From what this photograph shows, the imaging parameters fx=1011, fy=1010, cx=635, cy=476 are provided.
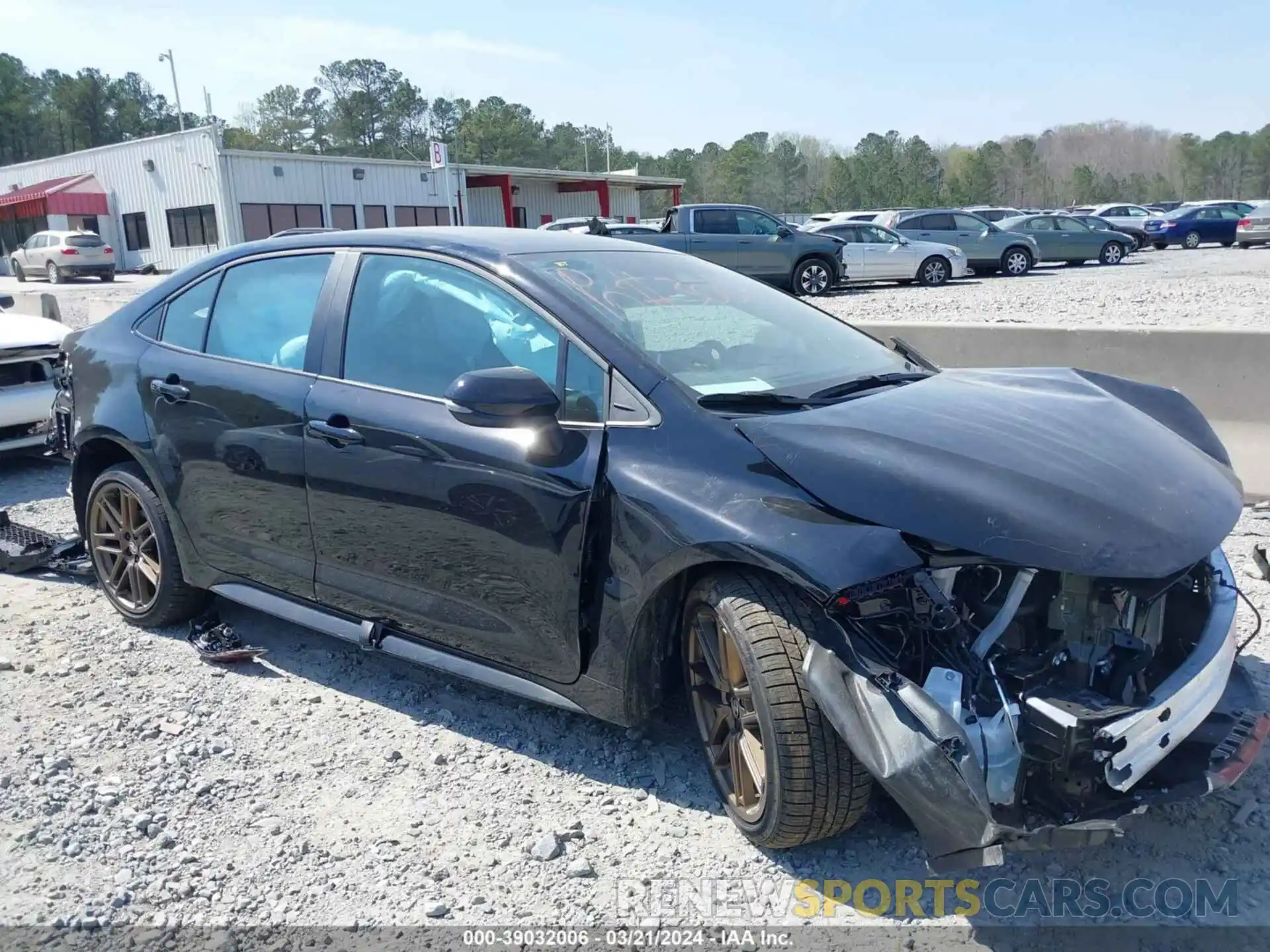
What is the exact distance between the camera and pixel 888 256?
67.9 feet

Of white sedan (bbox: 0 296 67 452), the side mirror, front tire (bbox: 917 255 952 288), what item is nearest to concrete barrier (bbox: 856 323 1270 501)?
the side mirror

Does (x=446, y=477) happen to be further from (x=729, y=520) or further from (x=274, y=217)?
(x=274, y=217)

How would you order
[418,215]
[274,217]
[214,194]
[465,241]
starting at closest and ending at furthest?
[465,241], [214,194], [274,217], [418,215]

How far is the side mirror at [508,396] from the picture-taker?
292 centimetres

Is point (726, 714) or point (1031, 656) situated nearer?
point (1031, 656)

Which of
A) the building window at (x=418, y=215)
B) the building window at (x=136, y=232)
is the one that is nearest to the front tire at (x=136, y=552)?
the building window at (x=418, y=215)

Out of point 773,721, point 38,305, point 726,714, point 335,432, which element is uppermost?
point 38,305

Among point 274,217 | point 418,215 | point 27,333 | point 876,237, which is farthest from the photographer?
point 418,215

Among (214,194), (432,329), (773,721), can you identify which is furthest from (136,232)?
(773,721)

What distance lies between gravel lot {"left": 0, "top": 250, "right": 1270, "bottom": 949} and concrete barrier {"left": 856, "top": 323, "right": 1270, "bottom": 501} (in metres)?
1.31

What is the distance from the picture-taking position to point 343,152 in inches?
3728

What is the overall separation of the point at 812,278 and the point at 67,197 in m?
34.1

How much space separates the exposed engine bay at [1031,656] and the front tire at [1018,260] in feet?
71.6

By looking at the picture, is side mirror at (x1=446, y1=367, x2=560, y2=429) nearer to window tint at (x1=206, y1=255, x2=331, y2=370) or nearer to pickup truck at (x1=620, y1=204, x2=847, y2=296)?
window tint at (x1=206, y1=255, x2=331, y2=370)
